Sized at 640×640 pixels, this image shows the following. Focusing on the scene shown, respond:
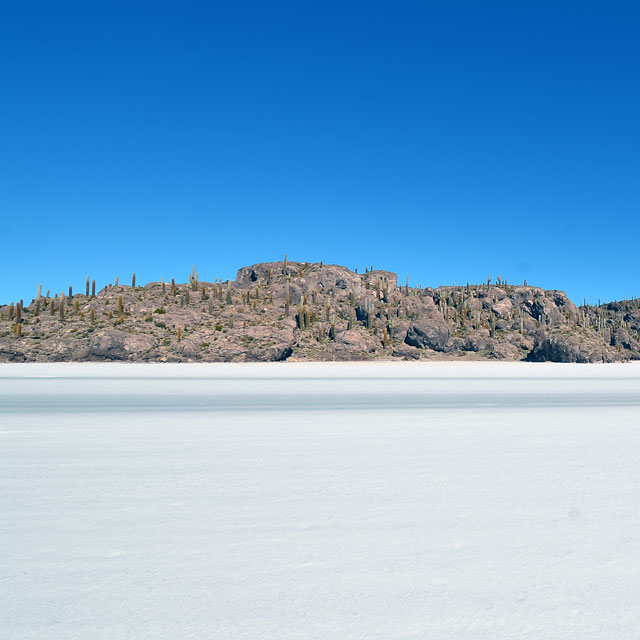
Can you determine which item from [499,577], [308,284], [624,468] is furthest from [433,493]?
[308,284]

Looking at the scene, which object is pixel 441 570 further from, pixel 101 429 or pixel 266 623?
pixel 101 429

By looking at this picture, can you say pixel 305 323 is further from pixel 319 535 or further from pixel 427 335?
pixel 319 535

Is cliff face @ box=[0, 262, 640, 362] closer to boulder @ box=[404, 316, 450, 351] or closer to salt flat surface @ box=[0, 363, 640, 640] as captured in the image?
boulder @ box=[404, 316, 450, 351]

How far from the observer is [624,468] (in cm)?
726

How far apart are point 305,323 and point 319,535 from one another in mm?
63582

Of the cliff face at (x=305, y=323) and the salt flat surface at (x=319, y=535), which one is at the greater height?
the cliff face at (x=305, y=323)

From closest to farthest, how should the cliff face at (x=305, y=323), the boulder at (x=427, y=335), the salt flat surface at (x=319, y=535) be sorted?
the salt flat surface at (x=319, y=535), the cliff face at (x=305, y=323), the boulder at (x=427, y=335)

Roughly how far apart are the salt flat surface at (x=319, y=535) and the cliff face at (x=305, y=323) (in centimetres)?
4785

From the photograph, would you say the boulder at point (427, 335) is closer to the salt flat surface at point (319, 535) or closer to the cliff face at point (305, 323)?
the cliff face at point (305, 323)

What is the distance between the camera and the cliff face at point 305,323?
5588 cm

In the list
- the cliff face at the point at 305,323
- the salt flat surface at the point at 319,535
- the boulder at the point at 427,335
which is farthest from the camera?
the boulder at the point at 427,335

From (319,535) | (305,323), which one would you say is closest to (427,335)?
(305,323)

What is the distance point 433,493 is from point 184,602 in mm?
3144

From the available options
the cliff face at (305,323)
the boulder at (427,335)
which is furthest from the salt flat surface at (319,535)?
the boulder at (427,335)
